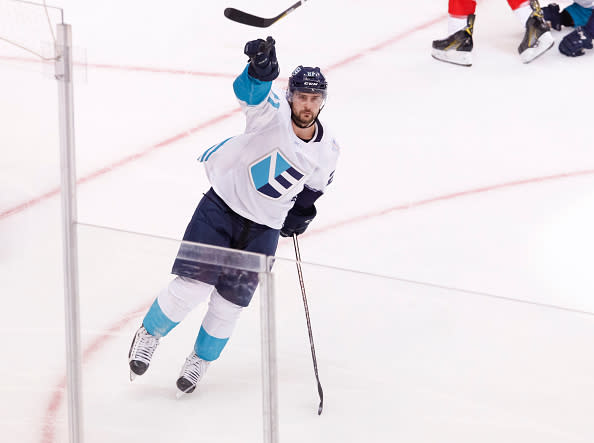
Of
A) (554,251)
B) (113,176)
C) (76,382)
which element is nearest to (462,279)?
(554,251)

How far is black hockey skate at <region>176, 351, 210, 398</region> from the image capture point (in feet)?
6.73

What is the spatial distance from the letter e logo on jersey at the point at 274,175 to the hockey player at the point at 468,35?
2.38 metres

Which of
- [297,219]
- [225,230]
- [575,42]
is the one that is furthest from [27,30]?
[575,42]

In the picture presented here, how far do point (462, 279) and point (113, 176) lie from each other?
1.41m

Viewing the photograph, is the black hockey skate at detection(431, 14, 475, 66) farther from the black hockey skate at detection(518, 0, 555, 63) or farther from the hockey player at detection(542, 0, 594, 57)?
the hockey player at detection(542, 0, 594, 57)

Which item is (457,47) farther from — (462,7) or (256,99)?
(256,99)

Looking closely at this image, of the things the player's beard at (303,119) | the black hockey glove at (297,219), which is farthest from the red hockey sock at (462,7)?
the player's beard at (303,119)

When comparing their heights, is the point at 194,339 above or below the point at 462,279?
above

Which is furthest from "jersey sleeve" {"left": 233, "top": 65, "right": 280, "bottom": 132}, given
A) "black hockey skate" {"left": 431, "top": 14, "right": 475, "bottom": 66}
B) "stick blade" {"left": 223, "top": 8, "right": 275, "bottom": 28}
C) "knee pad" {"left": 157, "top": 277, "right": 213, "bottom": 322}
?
"black hockey skate" {"left": 431, "top": 14, "right": 475, "bottom": 66}

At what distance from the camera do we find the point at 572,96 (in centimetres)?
462

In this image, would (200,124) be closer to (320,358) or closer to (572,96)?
(572,96)

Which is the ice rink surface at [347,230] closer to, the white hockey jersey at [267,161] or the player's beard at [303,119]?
the white hockey jersey at [267,161]

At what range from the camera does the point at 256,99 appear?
248cm

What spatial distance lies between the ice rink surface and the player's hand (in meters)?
0.06
